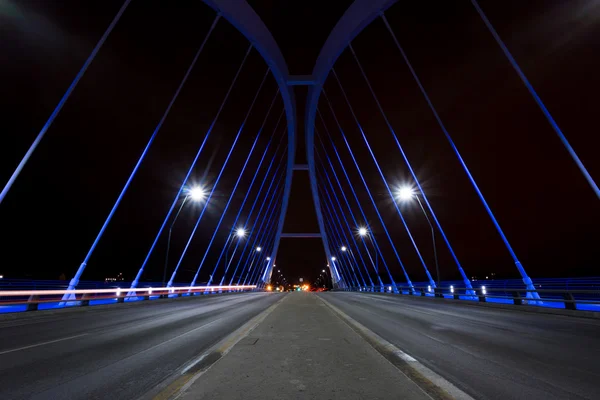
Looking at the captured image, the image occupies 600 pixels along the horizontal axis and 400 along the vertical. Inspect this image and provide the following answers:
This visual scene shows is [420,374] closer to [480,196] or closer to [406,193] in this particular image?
[480,196]

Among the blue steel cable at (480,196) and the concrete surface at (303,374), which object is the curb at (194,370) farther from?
the blue steel cable at (480,196)

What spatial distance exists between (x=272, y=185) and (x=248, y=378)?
52.1 metres

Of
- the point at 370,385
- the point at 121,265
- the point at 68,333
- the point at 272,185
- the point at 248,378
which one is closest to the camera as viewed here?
the point at 370,385

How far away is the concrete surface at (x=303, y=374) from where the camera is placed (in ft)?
10.9

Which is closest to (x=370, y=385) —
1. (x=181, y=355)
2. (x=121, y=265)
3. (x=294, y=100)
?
(x=181, y=355)

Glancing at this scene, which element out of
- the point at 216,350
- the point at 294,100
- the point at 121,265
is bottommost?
the point at 216,350

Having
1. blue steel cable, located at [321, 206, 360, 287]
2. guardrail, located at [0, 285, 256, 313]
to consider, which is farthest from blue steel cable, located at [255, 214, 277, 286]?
guardrail, located at [0, 285, 256, 313]

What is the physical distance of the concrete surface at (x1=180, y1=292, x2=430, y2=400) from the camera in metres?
3.32

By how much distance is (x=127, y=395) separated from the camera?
3.35 m

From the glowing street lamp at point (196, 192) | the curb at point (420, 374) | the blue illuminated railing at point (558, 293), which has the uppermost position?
the glowing street lamp at point (196, 192)

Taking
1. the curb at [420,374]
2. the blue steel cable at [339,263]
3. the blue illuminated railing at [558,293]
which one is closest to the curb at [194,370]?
the curb at [420,374]

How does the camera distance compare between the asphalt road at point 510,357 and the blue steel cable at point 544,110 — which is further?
the blue steel cable at point 544,110

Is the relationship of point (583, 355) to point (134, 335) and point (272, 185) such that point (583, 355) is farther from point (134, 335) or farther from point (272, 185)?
point (272, 185)

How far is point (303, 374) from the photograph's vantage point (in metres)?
4.00
